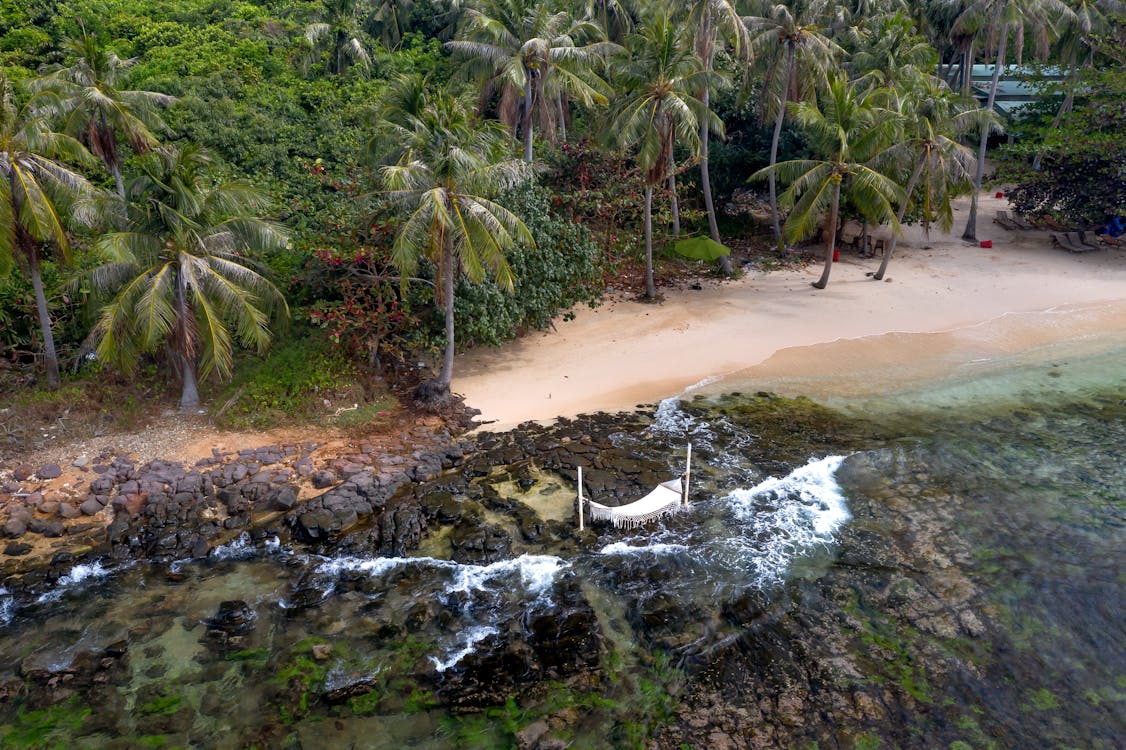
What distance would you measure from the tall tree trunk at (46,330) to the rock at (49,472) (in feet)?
10.9

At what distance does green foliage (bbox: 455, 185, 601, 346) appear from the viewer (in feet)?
73.7

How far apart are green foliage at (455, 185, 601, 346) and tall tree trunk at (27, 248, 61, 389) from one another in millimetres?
11109

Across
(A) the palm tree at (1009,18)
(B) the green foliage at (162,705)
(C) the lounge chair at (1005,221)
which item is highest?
(A) the palm tree at (1009,18)

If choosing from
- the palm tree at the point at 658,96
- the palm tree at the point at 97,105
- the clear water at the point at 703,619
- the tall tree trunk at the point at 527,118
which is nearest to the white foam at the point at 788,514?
the clear water at the point at 703,619

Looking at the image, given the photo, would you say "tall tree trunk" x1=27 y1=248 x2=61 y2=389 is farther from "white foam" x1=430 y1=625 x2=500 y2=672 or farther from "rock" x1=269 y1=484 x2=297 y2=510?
"white foam" x1=430 y1=625 x2=500 y2=672

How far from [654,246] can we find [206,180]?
19.3 metres

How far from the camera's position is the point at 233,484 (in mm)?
18234

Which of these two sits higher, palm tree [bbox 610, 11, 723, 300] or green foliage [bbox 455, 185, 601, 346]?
palm tree [bbox 610, 11, 723, 300]

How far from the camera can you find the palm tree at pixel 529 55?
27062 mm

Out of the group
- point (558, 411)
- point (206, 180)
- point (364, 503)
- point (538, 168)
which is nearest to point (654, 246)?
point (538, 168)

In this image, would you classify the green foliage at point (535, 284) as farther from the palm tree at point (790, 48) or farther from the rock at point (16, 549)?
the rock at point (16, 549)

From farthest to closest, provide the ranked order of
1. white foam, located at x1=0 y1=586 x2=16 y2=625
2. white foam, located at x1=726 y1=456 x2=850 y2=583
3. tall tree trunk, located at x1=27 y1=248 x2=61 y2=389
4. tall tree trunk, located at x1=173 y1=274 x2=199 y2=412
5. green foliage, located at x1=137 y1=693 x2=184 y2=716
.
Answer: tall tree trunk, located at x1=27 y1=248 x2=61 y2=389 < tall tree trunk, located at x1=173 y1=274 x2=199 y2=412 < white foam, located at x1=726 y1=456 x2=850 y2=583 < white foam, located at x1=0 y1=586 x2=16 y2=625 < green foliage, located at x1=137 y1=693 x2=184 y2=716

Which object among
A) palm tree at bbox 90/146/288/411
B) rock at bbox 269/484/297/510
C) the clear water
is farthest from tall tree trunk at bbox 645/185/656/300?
rock at bbox 269/484/297/510

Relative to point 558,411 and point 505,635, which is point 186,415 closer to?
point 558,411
